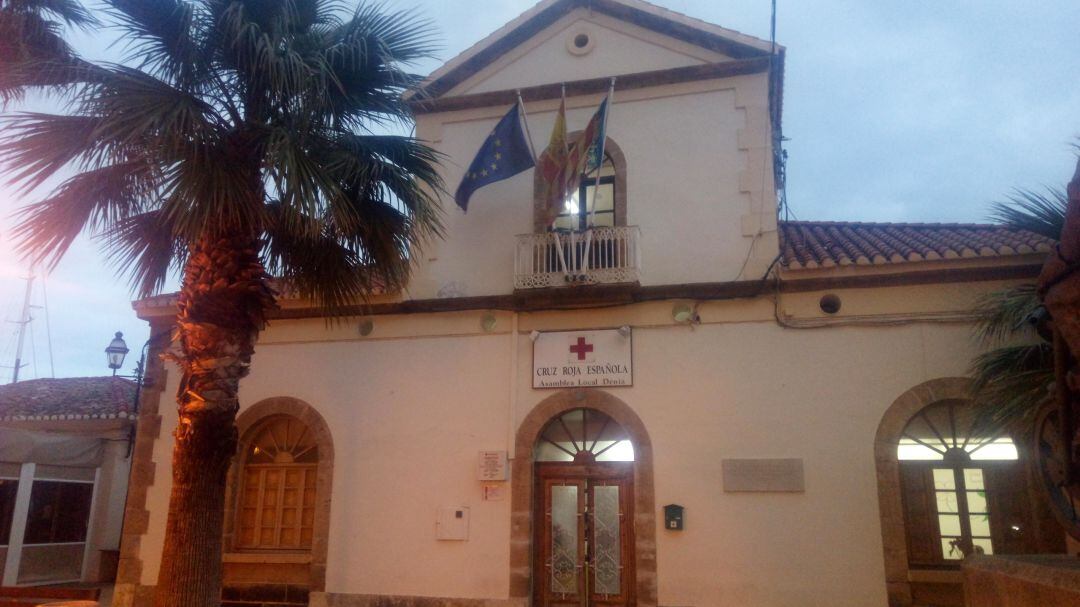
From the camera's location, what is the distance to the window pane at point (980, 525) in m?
8.87

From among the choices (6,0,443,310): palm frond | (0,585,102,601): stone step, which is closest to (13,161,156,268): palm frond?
(6,0,443,310): palm frond

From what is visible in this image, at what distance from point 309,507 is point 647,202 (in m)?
5.96

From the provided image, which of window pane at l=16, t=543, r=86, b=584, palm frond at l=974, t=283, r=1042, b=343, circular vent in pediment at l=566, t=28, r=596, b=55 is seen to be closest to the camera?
palm frond at l=974, t=283, r=1042, b=343

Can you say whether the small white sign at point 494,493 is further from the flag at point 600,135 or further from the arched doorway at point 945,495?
the arched doorway at point 945,495

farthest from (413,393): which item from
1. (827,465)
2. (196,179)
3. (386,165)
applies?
(827,465)

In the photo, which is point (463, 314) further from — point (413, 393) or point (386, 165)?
point (386, 165)

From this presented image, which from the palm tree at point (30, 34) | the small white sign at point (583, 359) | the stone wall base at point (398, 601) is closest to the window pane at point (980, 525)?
the small white sign at point (583, 359)

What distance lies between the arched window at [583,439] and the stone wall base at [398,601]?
1.73m

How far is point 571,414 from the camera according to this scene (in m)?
10.4

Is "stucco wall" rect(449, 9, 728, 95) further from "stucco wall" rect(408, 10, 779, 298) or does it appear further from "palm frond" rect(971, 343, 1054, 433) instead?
"palm frond" rect(971, 343, 1054, 433)

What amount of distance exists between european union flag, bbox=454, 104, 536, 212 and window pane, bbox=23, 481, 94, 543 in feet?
31.8

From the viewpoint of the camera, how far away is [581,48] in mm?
11516

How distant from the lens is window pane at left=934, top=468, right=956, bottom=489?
909 centimetres

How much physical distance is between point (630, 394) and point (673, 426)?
641 millimetres
